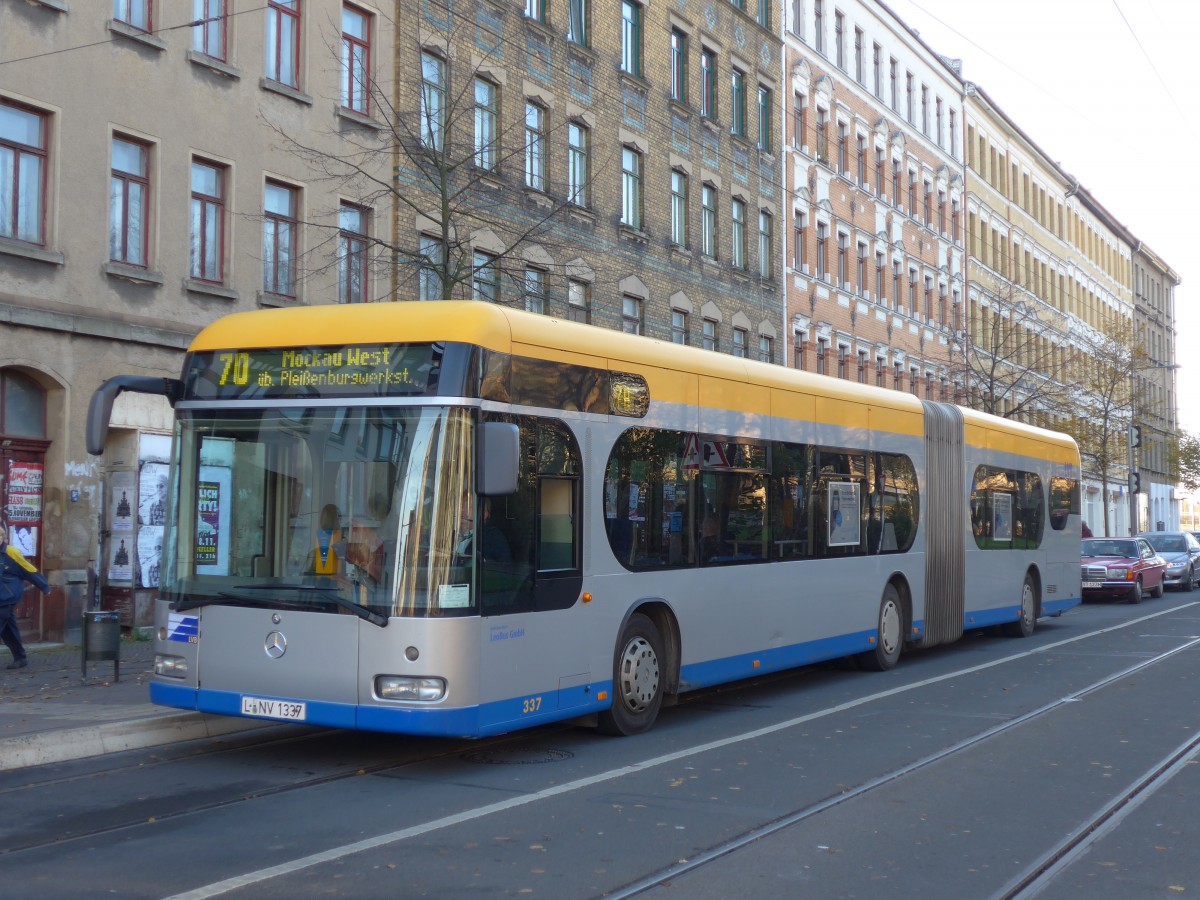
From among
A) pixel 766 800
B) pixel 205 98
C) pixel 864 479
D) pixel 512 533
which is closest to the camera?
pixel 766 800

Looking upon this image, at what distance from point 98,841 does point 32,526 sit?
12854mm

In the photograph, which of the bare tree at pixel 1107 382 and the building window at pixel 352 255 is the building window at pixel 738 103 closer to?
Result: the building window at pixel 352 255

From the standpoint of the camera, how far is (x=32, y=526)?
1920 centimetres

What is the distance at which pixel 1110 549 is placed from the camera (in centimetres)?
3406

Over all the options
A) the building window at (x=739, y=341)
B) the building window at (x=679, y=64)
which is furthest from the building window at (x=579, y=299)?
the building window at (x=739, y=341)

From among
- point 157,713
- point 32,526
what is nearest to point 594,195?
point 32,526

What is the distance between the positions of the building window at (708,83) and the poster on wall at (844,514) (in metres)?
22.8

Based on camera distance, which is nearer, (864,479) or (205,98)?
(864,479)

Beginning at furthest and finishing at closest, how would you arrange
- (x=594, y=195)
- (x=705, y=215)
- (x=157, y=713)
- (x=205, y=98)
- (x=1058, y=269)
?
(x=1058, y=269)
(x=705, y=215)
(x=594, y=195)
(x=205, y=98)
(x=157, y=713)

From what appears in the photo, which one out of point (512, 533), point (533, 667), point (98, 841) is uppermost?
point (512, 533)

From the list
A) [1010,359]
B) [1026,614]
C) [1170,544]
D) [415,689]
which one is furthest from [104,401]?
[1010,359]

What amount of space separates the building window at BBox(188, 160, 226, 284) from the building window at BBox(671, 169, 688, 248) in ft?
49.6

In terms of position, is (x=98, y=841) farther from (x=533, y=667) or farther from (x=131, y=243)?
(x=131, y=243)

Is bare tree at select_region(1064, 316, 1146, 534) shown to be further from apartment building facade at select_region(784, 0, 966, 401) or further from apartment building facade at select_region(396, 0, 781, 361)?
apartment building facade at select_region(396, 0, 781, 361)
